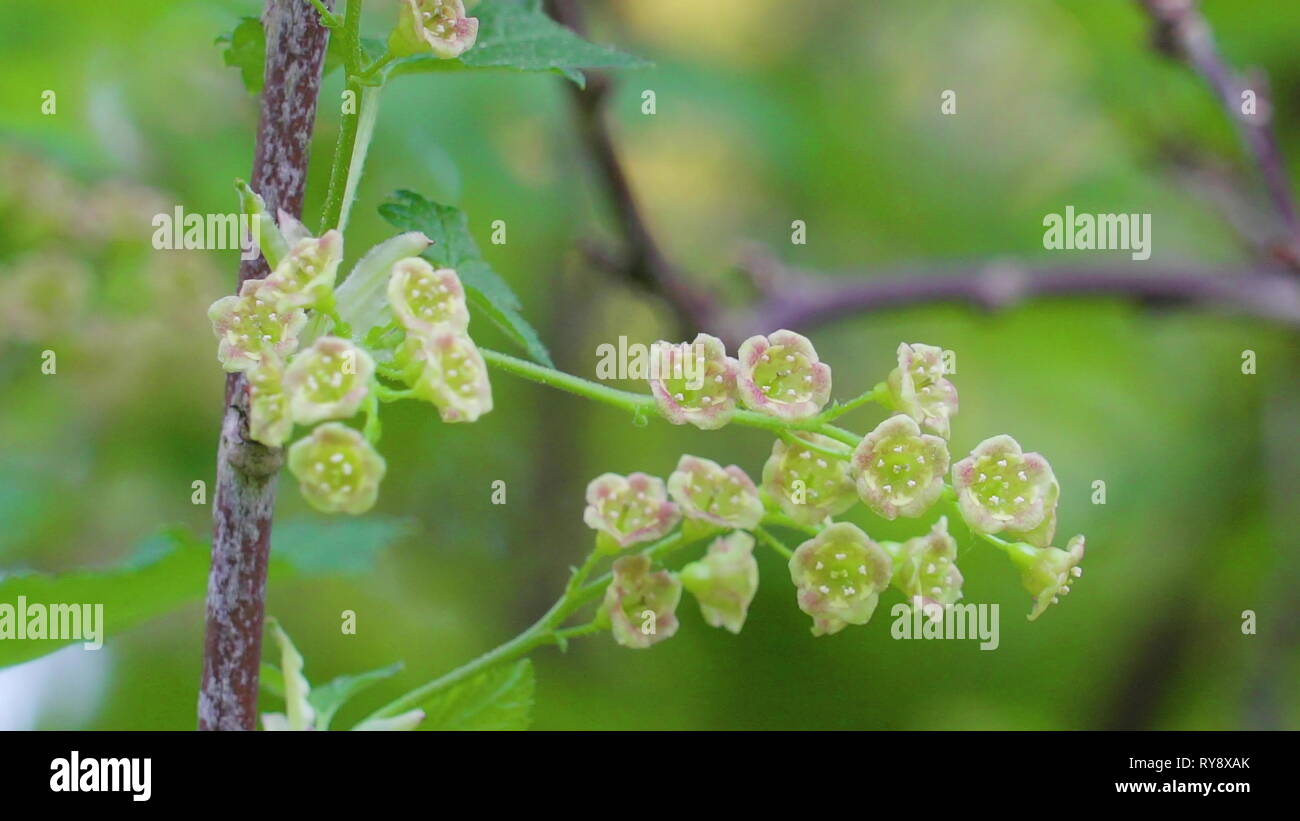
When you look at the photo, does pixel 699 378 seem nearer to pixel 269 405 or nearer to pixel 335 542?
pixel 269 405

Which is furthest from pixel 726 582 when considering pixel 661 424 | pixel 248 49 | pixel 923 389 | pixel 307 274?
pixel 661 424

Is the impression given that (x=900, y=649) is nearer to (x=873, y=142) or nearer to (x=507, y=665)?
(x=873, y=142)

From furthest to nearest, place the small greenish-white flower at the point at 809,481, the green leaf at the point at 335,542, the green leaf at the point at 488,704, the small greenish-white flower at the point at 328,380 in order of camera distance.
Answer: the green leaf at the point at 335,542 → the green leaf at the point at 488,704 → the small greenish-white flower at the point at 809,481 → the small greenish-white flower at the point at 328,380

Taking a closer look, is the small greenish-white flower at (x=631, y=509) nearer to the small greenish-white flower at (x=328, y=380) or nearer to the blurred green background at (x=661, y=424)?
the small greenish-white flower at (x=328, y=380)

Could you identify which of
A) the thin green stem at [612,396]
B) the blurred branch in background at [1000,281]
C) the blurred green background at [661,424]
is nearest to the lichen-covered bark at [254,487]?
the thin green stem at [612,396]

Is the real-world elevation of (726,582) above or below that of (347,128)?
below

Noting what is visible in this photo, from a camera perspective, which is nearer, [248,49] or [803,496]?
[803,496]
